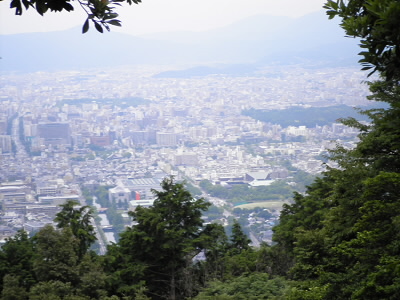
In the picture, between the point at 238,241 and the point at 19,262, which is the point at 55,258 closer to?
the point at 19,262

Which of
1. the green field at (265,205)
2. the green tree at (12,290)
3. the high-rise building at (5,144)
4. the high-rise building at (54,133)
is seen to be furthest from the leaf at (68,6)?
the high-rise building at (54,133)

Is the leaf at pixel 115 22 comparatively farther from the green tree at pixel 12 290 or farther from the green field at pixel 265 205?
the green field at pixel 265 205

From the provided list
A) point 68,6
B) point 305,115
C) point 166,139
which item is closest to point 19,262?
point 68,6

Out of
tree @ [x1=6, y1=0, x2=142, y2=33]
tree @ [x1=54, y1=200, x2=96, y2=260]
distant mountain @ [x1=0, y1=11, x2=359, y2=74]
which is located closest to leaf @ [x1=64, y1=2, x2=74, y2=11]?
tree @ [x1=6, y1=0, x2=142, y2=33]

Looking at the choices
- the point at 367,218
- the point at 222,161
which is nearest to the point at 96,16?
the point at 367,218

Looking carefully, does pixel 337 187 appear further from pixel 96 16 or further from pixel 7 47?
pixel 7 47

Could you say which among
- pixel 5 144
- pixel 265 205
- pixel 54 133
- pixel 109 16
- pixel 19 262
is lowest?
pixel 265 205
